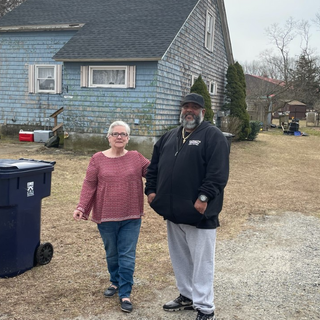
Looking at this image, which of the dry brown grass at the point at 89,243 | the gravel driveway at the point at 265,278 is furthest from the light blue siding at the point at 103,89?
the gravel driveway at the point at 265,278

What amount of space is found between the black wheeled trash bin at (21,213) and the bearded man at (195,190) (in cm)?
136

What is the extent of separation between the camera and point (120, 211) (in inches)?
132

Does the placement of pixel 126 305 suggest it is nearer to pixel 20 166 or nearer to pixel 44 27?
pixel 20 166

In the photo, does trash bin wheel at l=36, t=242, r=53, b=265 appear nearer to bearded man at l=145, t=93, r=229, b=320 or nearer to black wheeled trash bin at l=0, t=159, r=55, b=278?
black wheeled trash bin at l=0, t=159, r=55, b=278

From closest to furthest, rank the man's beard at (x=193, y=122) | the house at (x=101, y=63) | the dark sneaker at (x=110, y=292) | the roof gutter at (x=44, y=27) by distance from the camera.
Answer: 1. the man's beard at (x=193, y=122)
2. the dark sneaker at (x=110, y=292)
3. the house at (x=101, y=63)
4. the roof gutter at (x=44, y=27)

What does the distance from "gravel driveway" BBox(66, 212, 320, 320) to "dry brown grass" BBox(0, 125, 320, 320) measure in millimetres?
294

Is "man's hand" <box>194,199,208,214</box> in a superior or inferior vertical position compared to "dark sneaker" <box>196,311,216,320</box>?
superior

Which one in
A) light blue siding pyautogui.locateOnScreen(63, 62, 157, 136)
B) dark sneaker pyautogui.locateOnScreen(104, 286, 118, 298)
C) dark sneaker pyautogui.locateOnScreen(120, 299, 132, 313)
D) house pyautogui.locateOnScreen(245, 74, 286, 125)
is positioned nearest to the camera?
dark sneaker pyautogui.locateOnScreen(120, 299, 132, 313)

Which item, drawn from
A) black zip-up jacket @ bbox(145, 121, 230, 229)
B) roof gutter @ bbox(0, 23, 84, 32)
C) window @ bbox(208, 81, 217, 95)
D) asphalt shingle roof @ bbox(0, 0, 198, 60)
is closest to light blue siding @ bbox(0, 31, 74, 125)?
roof gutter @ bbox(0, 23, 84, 32)

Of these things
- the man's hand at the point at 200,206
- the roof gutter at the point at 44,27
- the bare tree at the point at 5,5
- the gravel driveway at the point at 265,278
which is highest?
the bare tree at the point at 5,5

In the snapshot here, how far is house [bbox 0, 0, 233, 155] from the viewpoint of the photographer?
12.5 meters

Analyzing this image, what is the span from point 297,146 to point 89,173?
56.7 feet

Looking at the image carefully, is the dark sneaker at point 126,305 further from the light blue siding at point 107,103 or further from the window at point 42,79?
the window at point 42,79

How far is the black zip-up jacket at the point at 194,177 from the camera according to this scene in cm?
293
